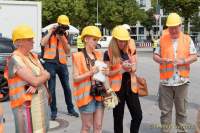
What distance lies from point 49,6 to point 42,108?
2083 inches

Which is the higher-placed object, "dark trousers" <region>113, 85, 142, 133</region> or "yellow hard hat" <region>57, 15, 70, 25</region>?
"yellow hard hat" <region>57, 15, 70, 25</region>

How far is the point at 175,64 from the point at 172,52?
177mm

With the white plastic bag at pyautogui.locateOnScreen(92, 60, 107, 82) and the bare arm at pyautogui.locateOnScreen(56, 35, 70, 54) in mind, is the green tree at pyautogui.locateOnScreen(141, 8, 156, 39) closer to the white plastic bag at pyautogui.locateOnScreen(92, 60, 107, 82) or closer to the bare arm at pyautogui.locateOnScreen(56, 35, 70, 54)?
the bare arm at pyautogui.locateOnScreen(56, 35, 70, 54)

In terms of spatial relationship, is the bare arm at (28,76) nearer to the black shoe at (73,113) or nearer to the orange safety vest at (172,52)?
the orange safety vest at (172,52)

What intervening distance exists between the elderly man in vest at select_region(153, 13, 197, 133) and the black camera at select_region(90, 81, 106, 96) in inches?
50.9

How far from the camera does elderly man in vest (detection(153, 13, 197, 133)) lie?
6.46m

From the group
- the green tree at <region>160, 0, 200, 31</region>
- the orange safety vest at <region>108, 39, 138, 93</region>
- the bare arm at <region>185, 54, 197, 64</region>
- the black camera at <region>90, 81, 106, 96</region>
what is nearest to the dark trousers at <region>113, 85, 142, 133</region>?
the orange safety vest at <region>108, 39, 138, 93</region>

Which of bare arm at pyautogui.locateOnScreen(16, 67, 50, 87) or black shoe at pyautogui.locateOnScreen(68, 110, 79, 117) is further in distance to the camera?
black shoe at pyautogui.locateOnScreen(68, 110, 79, 117)

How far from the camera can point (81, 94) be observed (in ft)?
18.6

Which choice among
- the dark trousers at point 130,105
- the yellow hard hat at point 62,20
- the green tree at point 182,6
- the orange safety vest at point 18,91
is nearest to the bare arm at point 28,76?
the orange safety vest at point 18,91

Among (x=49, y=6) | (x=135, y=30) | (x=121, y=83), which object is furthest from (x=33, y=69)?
(x=135, y=30)

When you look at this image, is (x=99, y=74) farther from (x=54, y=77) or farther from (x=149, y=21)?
(x=149, y=21)

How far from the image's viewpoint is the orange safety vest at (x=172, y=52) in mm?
6473

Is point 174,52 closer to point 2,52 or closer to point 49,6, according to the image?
point 2,52
